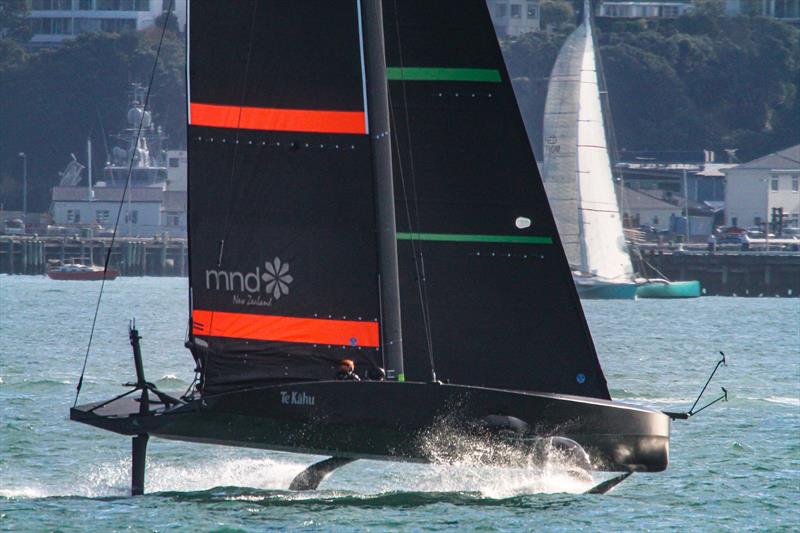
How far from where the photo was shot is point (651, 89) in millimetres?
106938

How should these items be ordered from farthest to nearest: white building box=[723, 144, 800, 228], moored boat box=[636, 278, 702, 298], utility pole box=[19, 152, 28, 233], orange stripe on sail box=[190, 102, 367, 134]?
1. utility pole box=[19, 152, 28, 233]
2. white building box=[723, 144, 800, 228]
3. moored boat box=[636, 278, 702, 298]
4. orange stripe on sail box=[190, 102, 367, 134]

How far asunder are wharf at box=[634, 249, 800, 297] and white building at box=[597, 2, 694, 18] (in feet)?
213

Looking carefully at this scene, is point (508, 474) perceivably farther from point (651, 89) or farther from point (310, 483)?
point (651, 89)

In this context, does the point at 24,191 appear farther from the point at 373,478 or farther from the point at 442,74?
the point at 442,74

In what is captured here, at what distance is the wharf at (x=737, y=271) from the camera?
71375 millimetres

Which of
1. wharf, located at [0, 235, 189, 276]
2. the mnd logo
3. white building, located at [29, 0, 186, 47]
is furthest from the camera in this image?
white building, located at [29, 0, 186, 47]

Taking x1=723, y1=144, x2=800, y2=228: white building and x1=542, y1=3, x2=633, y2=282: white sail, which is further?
x1=723, y1=144, x2=800, y2=228: white building

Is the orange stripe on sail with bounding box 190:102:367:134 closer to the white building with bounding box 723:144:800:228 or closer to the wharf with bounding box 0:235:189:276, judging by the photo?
the wharf with bounding box 0:235:189:276

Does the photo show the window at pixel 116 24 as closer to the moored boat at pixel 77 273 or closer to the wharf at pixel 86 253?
the wharf at pixel 86 253

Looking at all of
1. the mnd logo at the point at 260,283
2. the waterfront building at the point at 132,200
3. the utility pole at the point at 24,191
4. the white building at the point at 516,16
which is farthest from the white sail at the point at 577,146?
the white building at the point at 516,16

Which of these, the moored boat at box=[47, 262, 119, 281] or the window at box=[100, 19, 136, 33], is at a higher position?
the window at box=[100, 19, 136, 33]

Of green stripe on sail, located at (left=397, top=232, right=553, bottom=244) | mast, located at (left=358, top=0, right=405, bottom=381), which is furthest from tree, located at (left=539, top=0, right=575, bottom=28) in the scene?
mast, located at (left=358, top=0, right=405, bottom=381)

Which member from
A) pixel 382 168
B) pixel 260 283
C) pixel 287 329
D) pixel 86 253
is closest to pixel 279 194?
pixel 260 283

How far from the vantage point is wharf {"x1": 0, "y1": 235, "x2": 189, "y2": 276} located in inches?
3546
